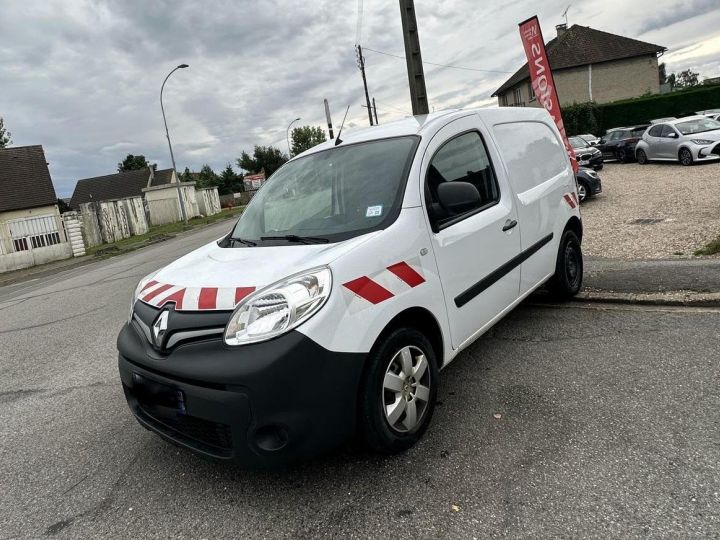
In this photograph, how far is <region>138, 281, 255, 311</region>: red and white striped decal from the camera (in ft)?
8.23

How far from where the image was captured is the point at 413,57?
34.9ft

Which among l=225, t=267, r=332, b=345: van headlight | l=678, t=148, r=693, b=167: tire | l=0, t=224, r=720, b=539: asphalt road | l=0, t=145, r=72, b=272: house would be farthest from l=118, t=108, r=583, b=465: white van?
l=0, t=145, r=72, b=272: house

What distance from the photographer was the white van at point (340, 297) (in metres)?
2.37

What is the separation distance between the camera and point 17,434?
374 cm

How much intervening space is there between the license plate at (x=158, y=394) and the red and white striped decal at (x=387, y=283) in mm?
994

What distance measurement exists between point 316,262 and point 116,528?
164 centimetres

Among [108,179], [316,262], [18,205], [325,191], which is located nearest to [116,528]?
[316,262]

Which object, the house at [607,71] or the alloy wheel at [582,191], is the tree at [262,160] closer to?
the house at [607,71]

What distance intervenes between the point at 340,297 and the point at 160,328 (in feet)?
3.20

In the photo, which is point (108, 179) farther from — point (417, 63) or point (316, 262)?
point (316, 262)

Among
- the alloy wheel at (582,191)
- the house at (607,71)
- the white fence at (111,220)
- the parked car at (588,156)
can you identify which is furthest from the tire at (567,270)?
the house at (607,71)

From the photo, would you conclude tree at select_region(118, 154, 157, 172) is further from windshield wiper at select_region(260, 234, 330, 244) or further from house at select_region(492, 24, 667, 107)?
windshield wiper at select_region(260, 234, 330, 244)

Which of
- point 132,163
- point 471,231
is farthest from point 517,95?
point 132,163

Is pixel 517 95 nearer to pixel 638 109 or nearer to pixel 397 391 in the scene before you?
pixel 638 109
